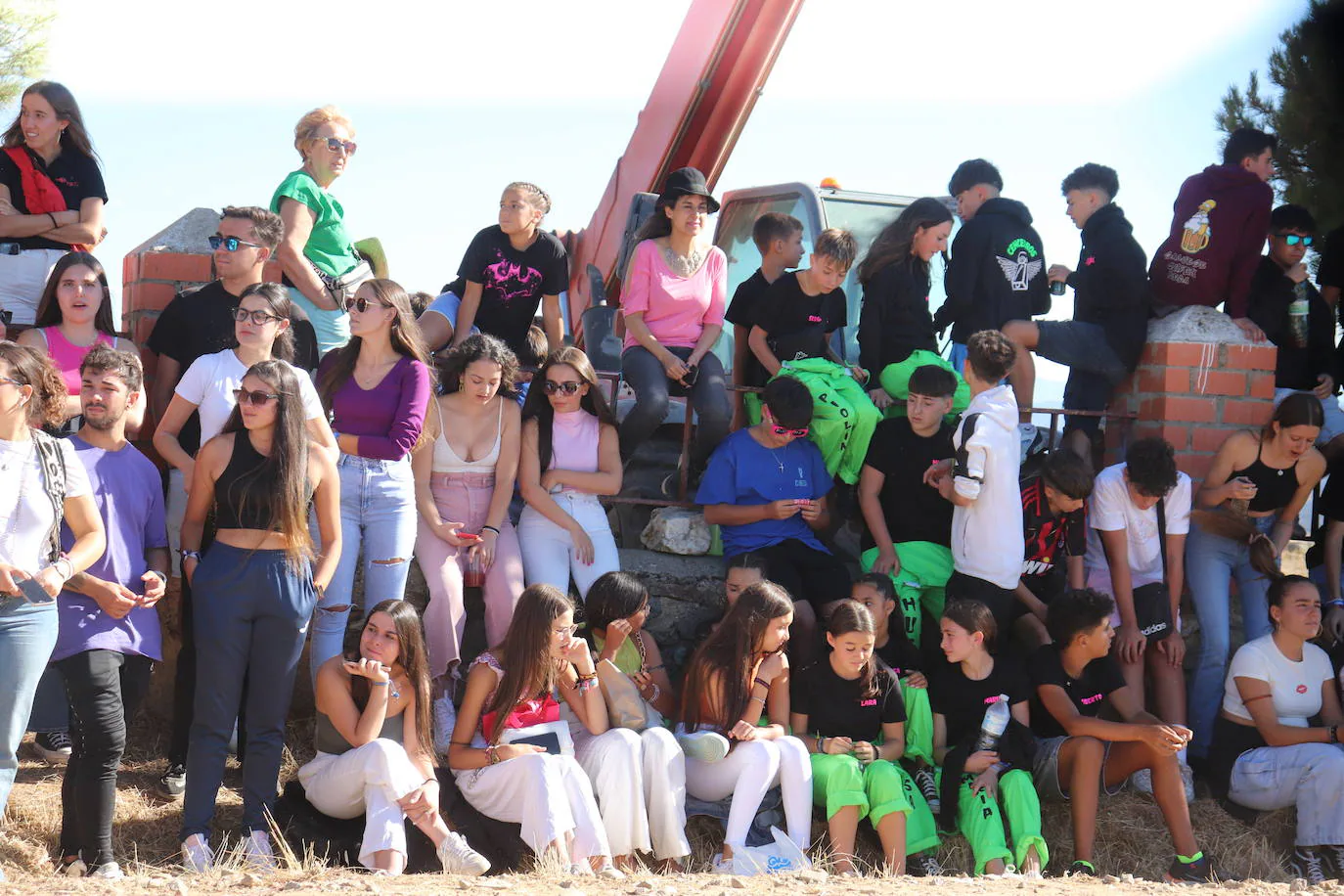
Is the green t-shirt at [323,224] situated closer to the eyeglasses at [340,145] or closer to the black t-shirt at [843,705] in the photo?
the eyeglasses at [340,145]

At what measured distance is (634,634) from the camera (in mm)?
5988

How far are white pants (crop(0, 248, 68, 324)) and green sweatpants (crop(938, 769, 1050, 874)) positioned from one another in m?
4.61

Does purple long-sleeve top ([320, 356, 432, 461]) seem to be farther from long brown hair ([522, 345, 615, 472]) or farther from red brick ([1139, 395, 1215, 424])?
red brick ([1139, 395, 1215, 424])

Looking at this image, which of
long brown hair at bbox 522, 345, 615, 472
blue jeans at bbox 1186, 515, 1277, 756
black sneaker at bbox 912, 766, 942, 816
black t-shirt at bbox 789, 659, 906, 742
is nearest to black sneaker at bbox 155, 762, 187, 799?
long brown hair at bbox 522, 345, 615, 472

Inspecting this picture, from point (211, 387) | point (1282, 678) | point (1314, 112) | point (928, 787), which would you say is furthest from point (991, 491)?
point (1314, 112)

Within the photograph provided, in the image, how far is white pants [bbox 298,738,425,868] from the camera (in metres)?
4.98

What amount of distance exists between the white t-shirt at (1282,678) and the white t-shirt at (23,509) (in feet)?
16.5

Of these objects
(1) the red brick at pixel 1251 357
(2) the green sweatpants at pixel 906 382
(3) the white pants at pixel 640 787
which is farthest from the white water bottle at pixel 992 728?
(1) the red brick at pixel 1251 357

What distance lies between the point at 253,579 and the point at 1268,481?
4.75 metres

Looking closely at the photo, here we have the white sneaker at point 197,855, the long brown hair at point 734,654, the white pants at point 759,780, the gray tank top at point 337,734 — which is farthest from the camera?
the long brown hair at point 734,654

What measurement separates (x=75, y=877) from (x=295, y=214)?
3.10 metres

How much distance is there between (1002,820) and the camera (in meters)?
5.70

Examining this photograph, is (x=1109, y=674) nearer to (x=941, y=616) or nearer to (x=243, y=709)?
(x=941, y=616)

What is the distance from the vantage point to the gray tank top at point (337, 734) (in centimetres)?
524
